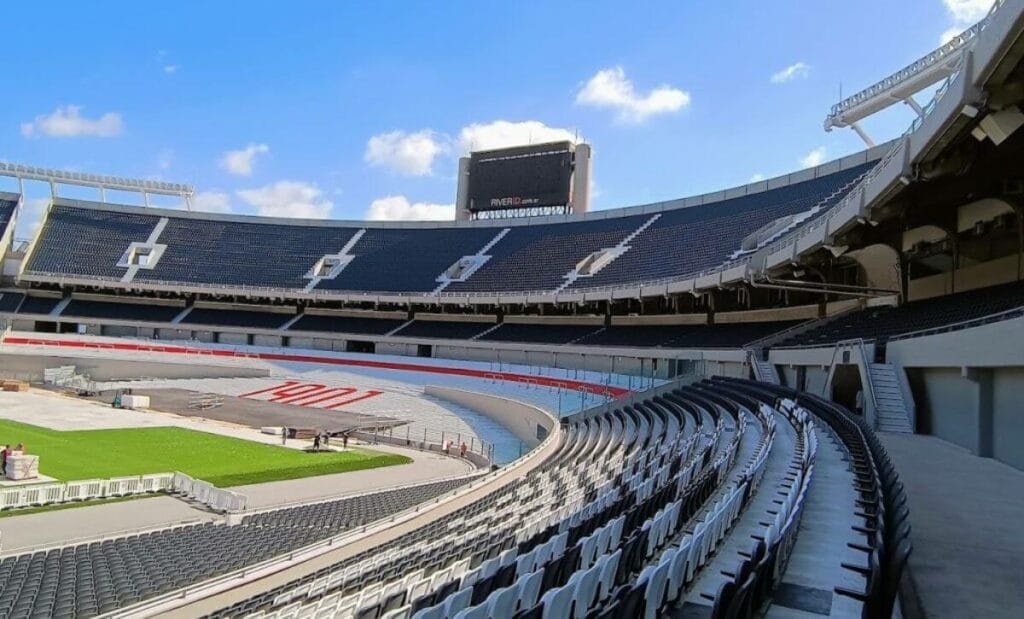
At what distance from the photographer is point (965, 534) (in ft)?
20.9

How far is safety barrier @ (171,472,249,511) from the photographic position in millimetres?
15266

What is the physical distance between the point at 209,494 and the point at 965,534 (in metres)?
14.9

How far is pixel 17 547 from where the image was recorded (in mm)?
12164

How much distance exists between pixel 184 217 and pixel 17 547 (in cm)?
5363

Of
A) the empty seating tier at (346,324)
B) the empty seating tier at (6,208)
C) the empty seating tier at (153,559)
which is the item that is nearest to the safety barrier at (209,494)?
the empty seating tier at (153,559)

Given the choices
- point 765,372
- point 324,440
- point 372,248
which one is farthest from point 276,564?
point 372,248

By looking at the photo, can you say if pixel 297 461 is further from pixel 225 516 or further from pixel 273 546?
pixel 273 546

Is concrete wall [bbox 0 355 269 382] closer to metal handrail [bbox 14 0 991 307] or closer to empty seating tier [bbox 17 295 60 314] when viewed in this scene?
metal handrail [bbox 14 0 991 307]

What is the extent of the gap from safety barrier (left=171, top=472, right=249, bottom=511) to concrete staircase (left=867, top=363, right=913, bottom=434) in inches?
553

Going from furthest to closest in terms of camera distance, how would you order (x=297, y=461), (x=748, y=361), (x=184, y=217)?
(x=184, y=217) < (x=748, y=361) < (x=297, y=461)

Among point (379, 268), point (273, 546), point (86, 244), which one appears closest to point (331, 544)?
point (273, 546)

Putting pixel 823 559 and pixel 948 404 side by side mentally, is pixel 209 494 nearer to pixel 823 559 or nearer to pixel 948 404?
pixel 823 559

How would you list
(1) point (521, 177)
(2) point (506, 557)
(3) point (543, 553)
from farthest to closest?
1. (1) point (521, 177)
2. (2) point (506, 557)
3. (3) point (543, 553)

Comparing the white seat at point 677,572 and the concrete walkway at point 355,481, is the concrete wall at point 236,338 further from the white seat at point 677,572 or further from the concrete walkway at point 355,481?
the white seat at point 677,572
